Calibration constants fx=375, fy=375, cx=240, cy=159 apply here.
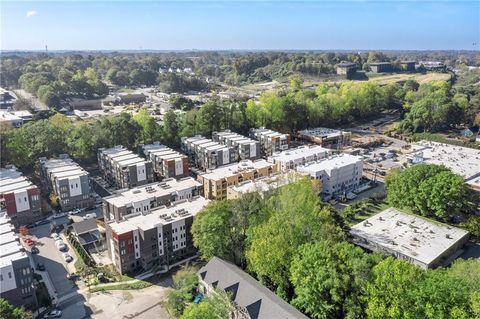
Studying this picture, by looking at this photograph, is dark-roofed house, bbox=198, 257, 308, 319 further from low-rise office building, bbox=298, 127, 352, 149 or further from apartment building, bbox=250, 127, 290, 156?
low-rise office building, bbox=298, 127, 352, 149

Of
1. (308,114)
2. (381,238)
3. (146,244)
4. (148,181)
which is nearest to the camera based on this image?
(146,244)

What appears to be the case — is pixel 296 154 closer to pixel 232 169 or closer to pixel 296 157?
pixel 296 157

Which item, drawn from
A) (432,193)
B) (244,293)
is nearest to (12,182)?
(244,293)

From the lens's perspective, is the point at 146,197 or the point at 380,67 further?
the point at 380,67

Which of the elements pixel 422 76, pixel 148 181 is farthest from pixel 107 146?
pixel 422 76

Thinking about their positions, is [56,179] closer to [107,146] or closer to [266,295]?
[107,146]

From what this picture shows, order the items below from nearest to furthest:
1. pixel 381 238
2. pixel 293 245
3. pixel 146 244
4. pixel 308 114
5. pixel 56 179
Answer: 1. pixel 293 245
2. pixel 146 244
3. pixel 381 238
4. pixel 56 179
5. pixel 308 114

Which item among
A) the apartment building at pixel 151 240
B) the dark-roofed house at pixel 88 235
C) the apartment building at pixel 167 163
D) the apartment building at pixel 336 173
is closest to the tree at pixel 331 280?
the apartment building at pixel 151 240
